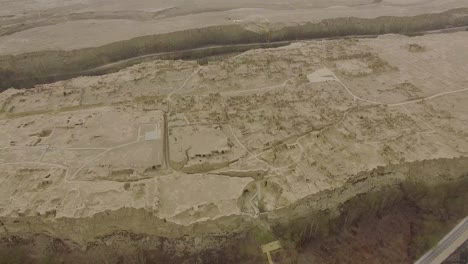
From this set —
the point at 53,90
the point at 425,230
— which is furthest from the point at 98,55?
the point at 425,230

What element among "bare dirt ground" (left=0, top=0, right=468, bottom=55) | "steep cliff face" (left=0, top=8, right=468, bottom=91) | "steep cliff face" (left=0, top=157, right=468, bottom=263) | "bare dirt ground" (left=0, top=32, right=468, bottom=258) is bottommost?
"steep cliff face" (left=0, top=157, right=468, bottom=263)

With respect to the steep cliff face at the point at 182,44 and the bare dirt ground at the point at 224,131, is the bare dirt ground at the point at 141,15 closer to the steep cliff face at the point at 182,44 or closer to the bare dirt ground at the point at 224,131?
the steep cliff face at the point at 182,44

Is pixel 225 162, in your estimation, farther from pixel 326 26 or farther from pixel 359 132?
pixel 326 26

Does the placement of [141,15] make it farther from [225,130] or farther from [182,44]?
[225,130]

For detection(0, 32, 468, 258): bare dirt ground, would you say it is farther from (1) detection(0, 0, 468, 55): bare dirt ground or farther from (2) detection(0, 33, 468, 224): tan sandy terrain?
(1) detection(0, 0, 468, 55): bare dirt ground

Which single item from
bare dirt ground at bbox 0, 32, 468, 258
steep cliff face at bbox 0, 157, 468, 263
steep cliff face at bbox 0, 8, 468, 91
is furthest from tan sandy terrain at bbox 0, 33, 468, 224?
steep cliff face at bbox 0, 8, 468, 91

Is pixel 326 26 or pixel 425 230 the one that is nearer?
pixel 425 230
